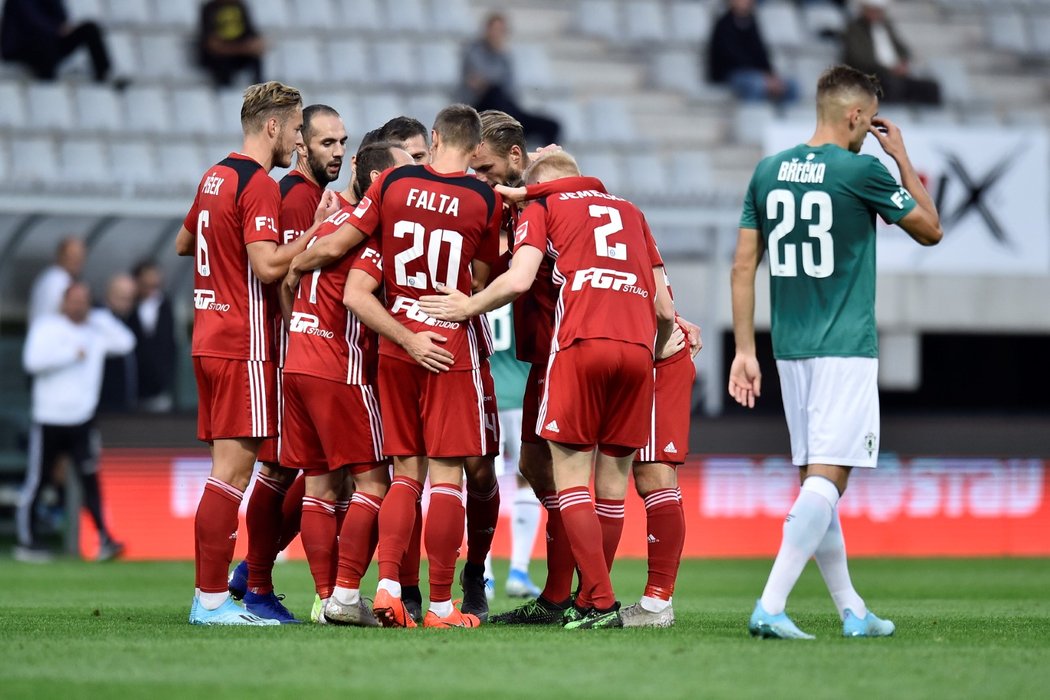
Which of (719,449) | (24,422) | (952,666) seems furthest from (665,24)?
(952,666)

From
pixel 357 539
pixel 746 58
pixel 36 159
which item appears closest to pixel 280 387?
pixel 357 539

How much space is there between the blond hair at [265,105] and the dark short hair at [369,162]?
1.31 feet

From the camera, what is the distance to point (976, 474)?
46.6 feet

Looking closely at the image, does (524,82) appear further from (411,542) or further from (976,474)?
(411,542)

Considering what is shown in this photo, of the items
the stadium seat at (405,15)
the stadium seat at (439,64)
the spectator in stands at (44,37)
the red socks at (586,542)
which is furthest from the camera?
the stadium seat at (405,15)

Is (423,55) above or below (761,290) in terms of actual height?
above

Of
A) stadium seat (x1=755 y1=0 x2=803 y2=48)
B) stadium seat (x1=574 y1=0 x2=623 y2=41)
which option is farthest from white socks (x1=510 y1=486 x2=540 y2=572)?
stadium seat (x1=755 y1=0 x2=803 y2=48)

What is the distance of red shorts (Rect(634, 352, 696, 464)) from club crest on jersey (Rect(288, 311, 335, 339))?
154 cm

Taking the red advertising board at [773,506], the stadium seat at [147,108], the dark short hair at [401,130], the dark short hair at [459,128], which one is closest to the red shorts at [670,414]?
the dark short hair at [459,128]

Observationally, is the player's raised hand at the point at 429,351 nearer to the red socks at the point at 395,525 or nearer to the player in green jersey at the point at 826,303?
the red socks at the point at 395,525

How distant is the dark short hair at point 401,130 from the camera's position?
7.92m

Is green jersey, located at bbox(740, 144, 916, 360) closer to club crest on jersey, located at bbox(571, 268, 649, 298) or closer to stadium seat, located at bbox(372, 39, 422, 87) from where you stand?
club crest on jersey, located at bbox(571, 268, 649, 298)

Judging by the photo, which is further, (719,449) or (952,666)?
(719,449)

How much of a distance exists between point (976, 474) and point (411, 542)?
25.7ft
